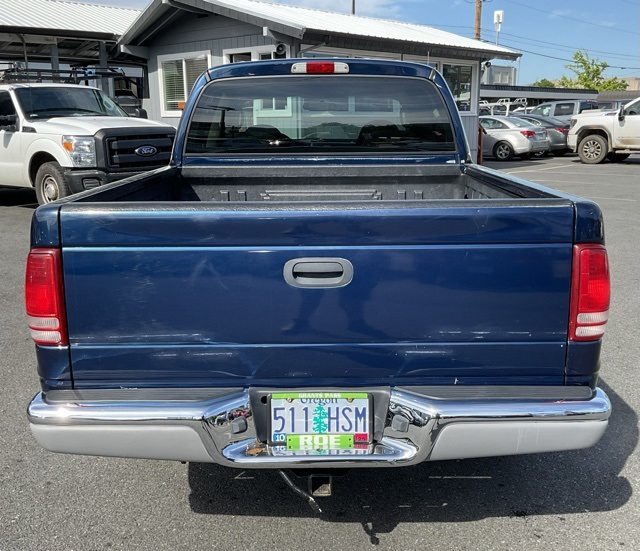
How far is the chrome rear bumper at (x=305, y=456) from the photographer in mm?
2457

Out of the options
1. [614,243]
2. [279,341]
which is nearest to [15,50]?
[614,243]

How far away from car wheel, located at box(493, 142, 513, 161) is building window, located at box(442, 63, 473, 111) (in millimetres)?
2542

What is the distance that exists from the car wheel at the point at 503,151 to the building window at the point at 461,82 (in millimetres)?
2542

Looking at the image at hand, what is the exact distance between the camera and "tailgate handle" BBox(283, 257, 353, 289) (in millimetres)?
2408

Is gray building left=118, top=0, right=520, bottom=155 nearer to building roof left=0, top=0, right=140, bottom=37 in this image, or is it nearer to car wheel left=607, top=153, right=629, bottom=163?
building roof left=0, top=0, right=140, bottom=37

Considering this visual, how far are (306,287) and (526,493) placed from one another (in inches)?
65.2

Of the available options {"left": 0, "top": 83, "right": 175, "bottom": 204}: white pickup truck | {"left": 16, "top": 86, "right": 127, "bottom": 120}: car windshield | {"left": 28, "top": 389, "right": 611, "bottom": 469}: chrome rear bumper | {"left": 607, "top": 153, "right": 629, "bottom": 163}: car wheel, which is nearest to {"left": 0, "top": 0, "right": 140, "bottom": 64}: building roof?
{"left": 16, "top": 86, "right": 127, "bottom": 120}: car windshield

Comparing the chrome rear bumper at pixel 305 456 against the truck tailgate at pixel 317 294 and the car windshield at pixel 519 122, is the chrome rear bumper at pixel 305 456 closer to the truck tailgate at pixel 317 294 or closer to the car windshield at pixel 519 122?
the truck tailgate at pixel 317 294

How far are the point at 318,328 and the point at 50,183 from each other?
→ 884 cm

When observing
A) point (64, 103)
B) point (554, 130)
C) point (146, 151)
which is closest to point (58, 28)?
point (64, 103)

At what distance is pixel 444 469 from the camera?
3.45 meters

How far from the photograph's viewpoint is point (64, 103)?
10969mm

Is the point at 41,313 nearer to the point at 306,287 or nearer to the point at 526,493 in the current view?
the point at 306,287

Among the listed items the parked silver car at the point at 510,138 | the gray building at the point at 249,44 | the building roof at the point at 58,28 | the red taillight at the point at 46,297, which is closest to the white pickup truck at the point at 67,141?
the gray building at the point at 249,44
